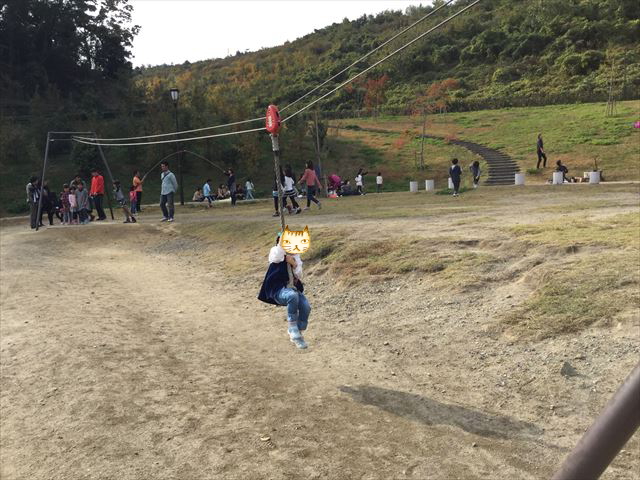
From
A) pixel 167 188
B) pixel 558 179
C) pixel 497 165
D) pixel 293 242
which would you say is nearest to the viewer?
pixel 293 242

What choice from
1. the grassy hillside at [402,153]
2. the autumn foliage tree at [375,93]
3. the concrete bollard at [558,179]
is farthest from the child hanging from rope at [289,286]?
the autumn foliage tree at [375,93]

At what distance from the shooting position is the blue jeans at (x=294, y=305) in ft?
22.3

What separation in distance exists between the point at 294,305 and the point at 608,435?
5697 mm

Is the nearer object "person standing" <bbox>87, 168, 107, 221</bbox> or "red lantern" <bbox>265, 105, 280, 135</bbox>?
"red lantern" <bbox>265, 105, 280, 135</bbox>

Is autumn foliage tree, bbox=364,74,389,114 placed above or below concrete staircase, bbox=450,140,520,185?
above

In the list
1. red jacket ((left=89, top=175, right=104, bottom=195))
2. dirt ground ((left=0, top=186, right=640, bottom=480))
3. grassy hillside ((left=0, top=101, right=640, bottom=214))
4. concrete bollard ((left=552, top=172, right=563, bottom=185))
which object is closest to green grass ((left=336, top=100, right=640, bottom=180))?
grassy hillside ((left=0, top=101, right=640, bottom=214))

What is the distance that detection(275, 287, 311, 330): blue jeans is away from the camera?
6.79m

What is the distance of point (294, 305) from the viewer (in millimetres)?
6789

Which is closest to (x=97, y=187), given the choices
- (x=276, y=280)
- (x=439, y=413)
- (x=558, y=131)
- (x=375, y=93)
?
(x=276, y=280)

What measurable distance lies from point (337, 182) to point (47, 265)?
17.3m

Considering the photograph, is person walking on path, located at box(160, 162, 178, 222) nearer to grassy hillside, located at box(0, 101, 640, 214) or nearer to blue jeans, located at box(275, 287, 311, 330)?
grassy hillside, located at box(0, 101, 640, 214)

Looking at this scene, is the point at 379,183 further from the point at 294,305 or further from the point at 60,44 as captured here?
the point at 60,44

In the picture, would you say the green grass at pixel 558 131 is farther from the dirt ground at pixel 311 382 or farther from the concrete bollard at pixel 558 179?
the dirt ground at pixel 311 382

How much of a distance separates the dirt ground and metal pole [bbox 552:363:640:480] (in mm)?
3853
